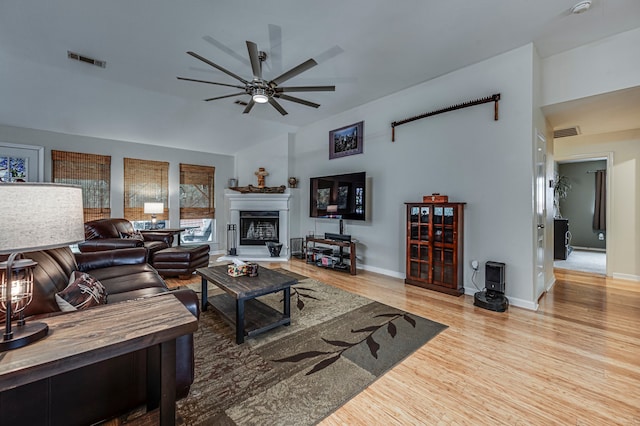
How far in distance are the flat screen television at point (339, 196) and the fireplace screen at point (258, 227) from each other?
1132 millimetres

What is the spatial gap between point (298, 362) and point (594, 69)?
14.5 ft

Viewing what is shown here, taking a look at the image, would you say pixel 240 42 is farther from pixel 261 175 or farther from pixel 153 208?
pixel 153 208

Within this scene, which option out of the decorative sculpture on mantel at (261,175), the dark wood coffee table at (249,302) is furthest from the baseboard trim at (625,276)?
the decorative sculpture on mantel at (261,175)

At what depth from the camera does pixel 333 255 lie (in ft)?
16.9

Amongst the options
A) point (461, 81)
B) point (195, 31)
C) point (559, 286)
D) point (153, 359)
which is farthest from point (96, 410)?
point (559, 286)

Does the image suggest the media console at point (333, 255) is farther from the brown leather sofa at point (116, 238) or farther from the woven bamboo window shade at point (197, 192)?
the woven bamboo window shade at point (197, 192)

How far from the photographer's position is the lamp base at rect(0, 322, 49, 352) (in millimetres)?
996

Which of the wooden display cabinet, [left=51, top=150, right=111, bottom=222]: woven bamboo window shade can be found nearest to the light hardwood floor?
the wooden display cabinet

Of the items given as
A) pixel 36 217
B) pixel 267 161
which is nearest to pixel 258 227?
pixel 267 161

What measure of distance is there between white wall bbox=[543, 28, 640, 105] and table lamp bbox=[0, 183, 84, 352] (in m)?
4.68

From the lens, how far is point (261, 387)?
5.96ft

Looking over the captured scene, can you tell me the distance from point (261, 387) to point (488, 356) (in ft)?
5.87

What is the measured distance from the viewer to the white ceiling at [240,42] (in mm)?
2592

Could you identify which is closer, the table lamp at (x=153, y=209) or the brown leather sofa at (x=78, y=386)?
the brown leather sofa at (x=78, y=386)
